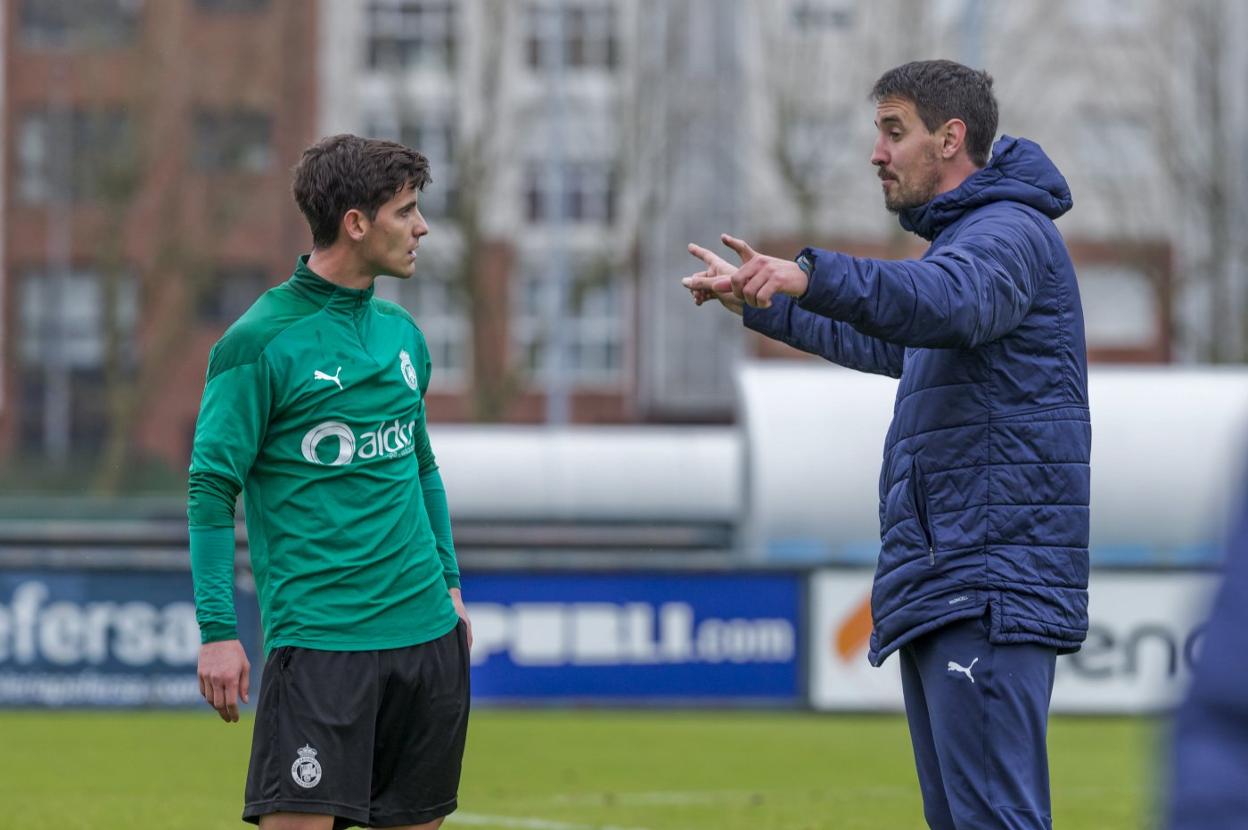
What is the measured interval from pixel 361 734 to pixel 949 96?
1966 mm

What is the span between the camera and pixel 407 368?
191 inches

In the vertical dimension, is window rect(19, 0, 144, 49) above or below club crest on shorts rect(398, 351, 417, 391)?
above

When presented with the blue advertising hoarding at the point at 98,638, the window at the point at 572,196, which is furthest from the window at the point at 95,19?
the blue advertising hoarding at the point at 98,638

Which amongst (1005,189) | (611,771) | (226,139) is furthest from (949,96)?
(226,139)

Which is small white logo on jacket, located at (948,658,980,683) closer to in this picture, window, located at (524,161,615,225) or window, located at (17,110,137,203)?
window, located at (17,110,137,203)

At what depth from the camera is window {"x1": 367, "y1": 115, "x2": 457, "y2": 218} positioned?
1574 inches

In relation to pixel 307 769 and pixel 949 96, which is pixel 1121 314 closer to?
pixel 949 96

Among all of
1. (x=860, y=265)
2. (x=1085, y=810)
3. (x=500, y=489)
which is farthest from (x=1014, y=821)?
(x=500, y=489)

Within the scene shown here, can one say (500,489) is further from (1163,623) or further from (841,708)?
(1163,623)

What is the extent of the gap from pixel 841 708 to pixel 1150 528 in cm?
512

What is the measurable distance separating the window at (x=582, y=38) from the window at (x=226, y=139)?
8.18 metres

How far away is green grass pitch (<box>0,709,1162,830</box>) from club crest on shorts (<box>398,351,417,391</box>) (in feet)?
10.9

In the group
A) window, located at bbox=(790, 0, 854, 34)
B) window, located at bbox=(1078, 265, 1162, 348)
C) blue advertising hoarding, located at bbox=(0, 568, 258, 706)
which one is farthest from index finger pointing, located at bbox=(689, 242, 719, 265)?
window, located at bbox=(1078, 265, 1162, 348)

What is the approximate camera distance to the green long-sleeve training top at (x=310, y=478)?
181 inches
